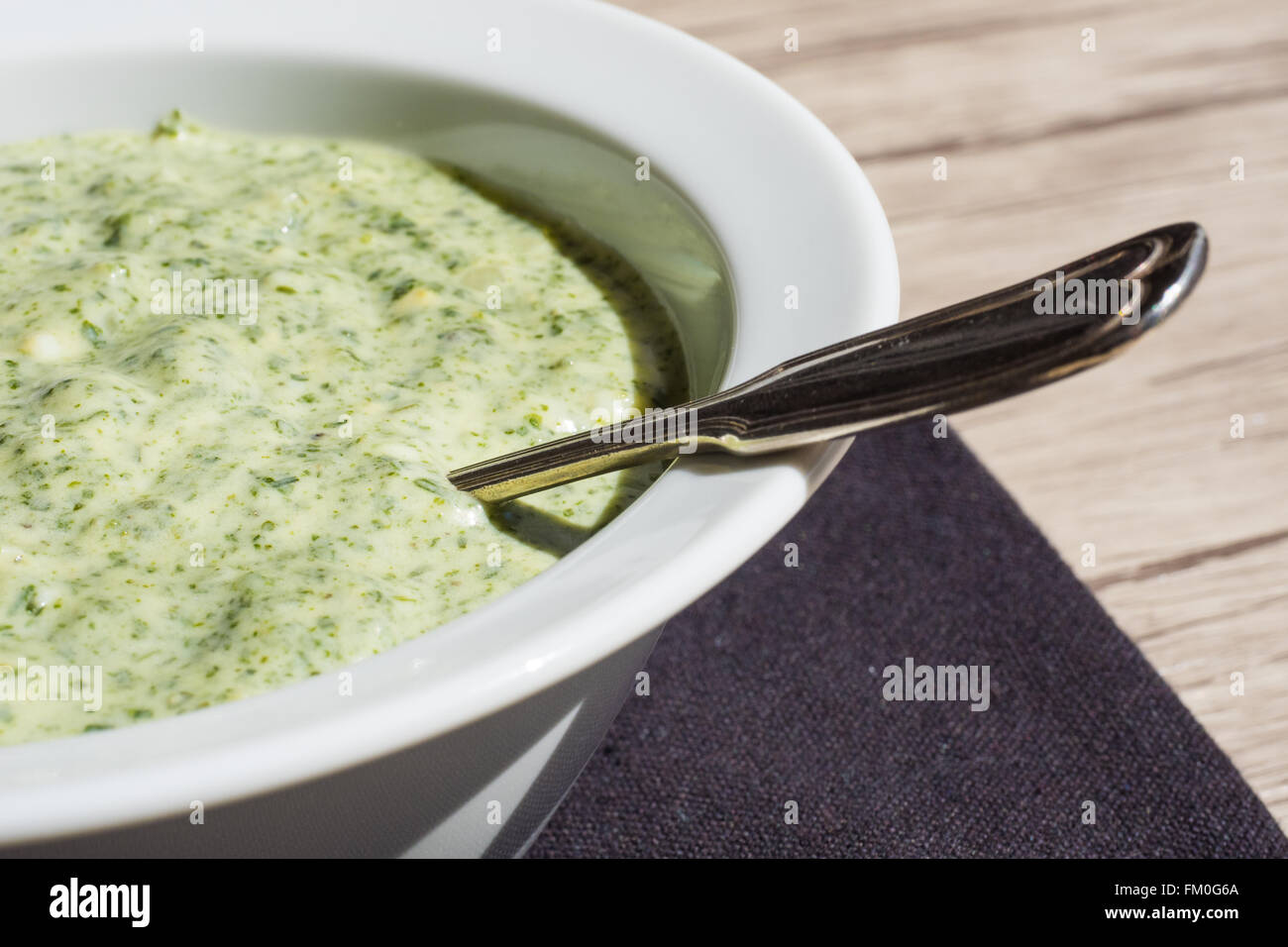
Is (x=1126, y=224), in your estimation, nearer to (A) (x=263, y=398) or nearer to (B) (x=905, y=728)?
(B) (x=905, y=728)

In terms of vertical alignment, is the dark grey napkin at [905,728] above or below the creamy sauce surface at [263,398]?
below

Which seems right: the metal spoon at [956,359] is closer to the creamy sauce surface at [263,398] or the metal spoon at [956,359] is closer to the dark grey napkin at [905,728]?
the creamy sauce surface at [263,398]

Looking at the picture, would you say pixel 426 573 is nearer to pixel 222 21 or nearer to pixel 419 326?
pixel 419 326

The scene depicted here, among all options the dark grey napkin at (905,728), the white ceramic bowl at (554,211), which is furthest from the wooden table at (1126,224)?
the white ceramic bowl at (554,211)

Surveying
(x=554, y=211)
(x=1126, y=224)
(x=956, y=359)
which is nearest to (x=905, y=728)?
(x=956, y=359)

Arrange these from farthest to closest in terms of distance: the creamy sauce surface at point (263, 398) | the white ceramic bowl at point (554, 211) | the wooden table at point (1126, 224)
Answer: the wooden table at point (1126, 224) → the creamy sauce surface at point (263, 398) → the white ceramic bowl at point (554, 211)
